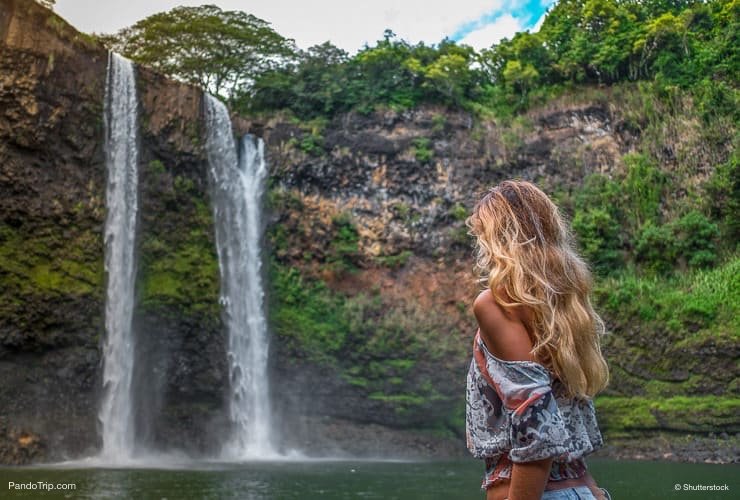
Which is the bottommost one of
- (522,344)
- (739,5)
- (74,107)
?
(522,344)

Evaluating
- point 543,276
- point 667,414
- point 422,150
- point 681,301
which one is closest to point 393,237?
point 422,150

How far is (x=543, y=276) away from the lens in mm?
1969

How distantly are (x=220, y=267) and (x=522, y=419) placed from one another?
22.7 meters

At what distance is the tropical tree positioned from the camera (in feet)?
105

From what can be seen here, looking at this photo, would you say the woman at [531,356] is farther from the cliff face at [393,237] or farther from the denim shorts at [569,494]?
the cliff face at [393,237]

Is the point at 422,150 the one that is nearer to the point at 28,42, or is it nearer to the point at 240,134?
the point at 240,134

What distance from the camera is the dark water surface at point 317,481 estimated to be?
40.5 ft

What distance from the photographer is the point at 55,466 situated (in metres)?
17.0

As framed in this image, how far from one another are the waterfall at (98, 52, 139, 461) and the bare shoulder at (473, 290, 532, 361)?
19.5 meters

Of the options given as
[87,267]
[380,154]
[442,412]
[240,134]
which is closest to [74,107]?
[87,267]

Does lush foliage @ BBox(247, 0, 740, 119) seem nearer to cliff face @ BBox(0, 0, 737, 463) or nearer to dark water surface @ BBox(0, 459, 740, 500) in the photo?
cliff face @ BBox(0, 0, 737, 463)

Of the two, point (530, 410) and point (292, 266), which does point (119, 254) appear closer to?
point (292, 266)

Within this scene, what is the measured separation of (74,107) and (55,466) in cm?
994

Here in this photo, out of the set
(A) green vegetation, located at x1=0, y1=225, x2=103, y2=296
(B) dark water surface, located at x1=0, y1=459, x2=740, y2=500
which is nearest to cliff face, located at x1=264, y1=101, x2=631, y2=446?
(B) dark water surface, located at x1=0, y1=459, x2=740, y2=500
